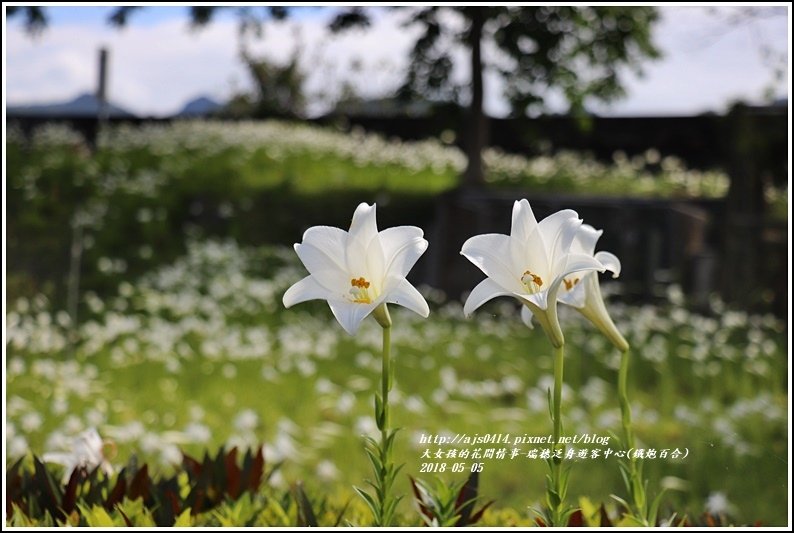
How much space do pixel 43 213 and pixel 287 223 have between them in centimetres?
220

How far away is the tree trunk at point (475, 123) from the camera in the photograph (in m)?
6.39

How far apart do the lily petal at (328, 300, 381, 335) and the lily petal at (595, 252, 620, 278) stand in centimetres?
37

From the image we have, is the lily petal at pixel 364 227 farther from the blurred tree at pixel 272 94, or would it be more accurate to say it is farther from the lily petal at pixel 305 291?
the blurred tree at pixel 272 94

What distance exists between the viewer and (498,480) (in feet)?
10.9

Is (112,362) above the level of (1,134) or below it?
below

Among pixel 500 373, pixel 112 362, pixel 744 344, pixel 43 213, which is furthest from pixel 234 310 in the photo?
pixel 744 344

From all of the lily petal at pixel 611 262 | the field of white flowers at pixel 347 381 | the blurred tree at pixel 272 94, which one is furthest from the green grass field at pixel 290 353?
the blurred tree at pixel 272 94

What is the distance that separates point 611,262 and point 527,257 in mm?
192

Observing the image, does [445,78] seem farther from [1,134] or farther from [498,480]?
[1,134]

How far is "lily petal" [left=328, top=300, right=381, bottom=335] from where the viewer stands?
3.56 feet

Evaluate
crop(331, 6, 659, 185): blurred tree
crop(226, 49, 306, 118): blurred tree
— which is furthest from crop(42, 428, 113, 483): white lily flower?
crop(226, 49, 306, 118): blurred tree

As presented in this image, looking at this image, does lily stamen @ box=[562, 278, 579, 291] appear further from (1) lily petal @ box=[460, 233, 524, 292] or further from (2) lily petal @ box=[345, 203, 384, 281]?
(2) lily petal @ box=[345, 203, 384, 281]

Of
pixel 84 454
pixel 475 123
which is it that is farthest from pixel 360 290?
pixel 475 123

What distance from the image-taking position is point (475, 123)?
7.00 metres
